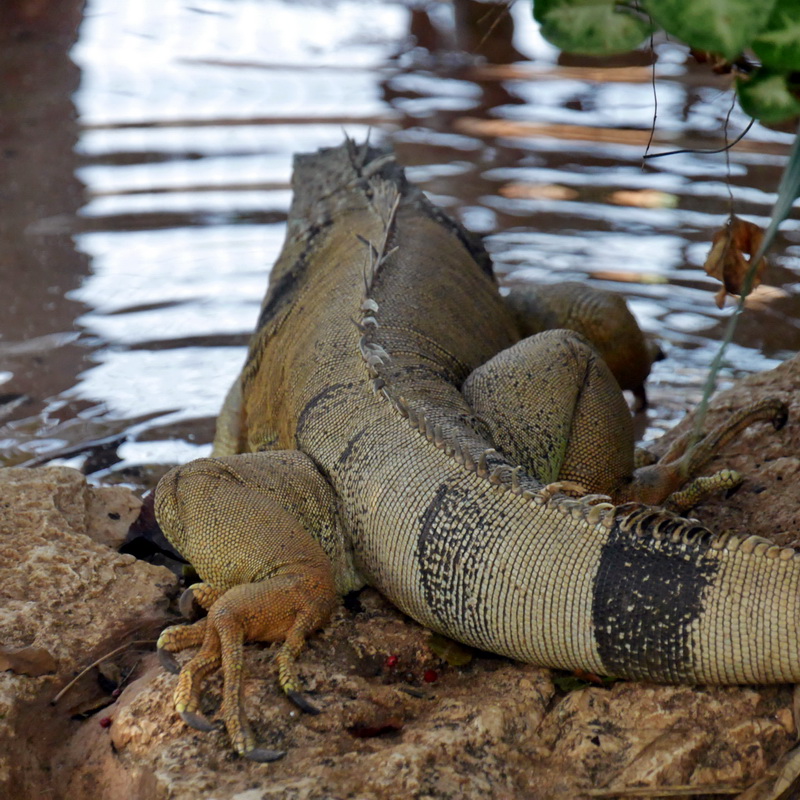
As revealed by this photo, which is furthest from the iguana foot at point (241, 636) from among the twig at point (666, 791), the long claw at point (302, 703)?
the twig at point (666, 791)

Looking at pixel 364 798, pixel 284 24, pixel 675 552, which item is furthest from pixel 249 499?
A: pixel 284 24

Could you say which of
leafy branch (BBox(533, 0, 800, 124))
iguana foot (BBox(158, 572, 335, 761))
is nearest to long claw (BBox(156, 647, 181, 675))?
iguana foot (BBox(158, 572, 335, 761))

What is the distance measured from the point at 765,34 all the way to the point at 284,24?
12749 millimetres

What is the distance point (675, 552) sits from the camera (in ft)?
7.73

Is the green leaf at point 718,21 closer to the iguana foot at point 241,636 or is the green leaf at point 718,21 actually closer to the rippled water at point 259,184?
the iguana foot at point 241,636

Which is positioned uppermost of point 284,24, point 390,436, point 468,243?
point 284,24

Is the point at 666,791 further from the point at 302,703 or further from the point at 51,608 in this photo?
the point at 51,608

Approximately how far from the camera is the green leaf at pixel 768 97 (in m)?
1.45

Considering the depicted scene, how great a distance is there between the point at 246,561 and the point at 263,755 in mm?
617

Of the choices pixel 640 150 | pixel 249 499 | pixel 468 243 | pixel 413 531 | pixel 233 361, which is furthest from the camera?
pixel 640 150

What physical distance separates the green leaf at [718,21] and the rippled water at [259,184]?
3743 mm

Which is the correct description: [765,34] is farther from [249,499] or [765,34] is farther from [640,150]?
[640,150]

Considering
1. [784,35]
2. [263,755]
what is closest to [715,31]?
[784,35]

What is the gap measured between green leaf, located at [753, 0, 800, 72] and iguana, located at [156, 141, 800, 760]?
1.30 metres
